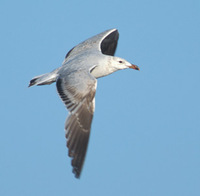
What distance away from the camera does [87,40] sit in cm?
1664

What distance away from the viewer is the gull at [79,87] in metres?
11.8

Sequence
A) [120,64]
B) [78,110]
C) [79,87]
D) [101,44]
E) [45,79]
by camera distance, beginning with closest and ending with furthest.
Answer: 1. [78,110]
2. [79,87]
3. [45,79]
4. [120,64]
5. [101,44]

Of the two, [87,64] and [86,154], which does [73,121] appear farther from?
[87,64]

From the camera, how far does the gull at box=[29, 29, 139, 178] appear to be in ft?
38.7

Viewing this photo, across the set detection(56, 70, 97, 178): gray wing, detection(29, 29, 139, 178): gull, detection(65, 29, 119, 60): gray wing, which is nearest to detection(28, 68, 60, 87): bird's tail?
detection(29, 29, 139, 178): gull

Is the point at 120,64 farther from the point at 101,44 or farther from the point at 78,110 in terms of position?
the point at 78,110

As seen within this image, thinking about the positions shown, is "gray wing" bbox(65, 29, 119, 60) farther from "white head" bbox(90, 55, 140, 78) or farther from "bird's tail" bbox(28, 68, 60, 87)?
"bird's tail" bbox(28, 68, 60, 87)

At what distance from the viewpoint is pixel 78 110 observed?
12.2 m

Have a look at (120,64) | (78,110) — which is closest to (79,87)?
(78,110)

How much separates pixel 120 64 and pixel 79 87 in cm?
282

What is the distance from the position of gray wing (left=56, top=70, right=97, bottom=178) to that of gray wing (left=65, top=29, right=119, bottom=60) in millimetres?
3207

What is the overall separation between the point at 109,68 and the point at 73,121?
3073mm

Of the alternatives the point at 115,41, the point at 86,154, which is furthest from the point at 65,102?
the point at 115,41

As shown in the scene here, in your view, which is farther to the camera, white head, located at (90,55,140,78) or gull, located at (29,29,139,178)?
white head, located at (90,55,140,78)
